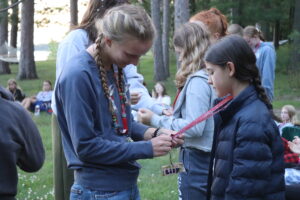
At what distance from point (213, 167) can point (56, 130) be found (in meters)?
1.47

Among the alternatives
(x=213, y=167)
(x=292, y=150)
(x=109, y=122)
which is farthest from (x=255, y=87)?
(x=292, y=150)

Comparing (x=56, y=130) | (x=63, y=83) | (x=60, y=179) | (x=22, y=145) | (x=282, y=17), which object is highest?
(x=63, y=83)

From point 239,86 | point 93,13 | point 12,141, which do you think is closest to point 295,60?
point 93,13

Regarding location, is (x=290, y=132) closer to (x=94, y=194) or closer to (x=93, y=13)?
(x=93, y=13)

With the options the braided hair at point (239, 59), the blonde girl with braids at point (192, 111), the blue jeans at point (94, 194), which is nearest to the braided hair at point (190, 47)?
the blonde girl with braids at point (192, 111)

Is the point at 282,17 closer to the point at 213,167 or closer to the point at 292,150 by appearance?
the point at 292,150

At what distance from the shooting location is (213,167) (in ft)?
10.4

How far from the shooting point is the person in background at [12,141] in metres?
2.43

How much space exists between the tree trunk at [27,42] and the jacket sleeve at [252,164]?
81.3 ft

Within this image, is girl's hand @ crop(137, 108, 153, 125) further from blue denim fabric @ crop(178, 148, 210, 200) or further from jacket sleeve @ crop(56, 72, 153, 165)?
jacket sleeve @ crop(56, 72, 153, 165)

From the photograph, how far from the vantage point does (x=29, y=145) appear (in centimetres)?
256

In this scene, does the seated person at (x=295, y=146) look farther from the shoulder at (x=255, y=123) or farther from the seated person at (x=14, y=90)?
the seated person at (x=14, y=90)

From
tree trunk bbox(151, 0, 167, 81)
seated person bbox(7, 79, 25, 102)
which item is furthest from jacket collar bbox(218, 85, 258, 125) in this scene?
tree trunk bbox(151, 0, 167, 81)

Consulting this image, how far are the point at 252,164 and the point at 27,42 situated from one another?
2577 centimetres
